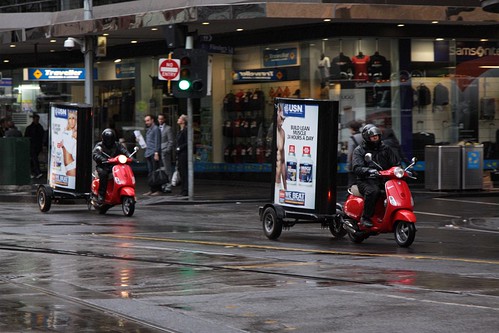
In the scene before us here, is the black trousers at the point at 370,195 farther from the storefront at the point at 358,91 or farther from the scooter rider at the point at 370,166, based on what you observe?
the storefront at the point at 358,91

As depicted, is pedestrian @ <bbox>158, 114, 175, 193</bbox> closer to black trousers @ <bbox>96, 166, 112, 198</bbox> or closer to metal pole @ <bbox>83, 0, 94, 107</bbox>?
metal pole @ <bbox>83, 0, 94, 107</bbox>

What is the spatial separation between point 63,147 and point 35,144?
502 inches

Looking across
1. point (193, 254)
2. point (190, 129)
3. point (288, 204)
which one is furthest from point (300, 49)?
point (193, 254)

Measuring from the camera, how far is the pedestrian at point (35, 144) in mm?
34438

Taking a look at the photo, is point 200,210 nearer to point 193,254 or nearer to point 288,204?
point 288,204

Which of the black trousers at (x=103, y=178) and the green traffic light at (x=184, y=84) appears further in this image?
the green traffic light at (x=184, y=84)

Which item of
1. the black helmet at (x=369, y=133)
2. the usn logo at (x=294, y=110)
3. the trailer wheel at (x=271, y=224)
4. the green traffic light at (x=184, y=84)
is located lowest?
the trailer wheel at (x=271, y=224)

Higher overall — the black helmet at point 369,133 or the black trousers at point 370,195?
the black helmet at point 369,133

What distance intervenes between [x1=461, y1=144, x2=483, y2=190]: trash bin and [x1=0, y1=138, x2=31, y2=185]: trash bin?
446 inches

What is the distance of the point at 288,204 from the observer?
52.7 ft

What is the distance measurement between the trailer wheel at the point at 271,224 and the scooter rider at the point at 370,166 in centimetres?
134

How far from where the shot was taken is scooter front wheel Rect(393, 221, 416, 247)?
14273 mm

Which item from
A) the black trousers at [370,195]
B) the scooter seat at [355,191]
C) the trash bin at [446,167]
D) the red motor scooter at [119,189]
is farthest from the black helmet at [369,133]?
the trash bin at [446,167]

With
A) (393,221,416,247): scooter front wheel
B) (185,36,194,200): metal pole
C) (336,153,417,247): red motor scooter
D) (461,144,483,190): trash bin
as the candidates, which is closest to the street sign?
(185,36,194,200): metal pole
